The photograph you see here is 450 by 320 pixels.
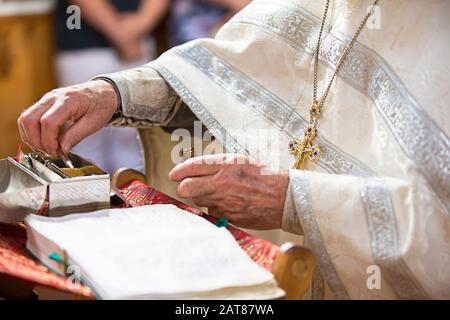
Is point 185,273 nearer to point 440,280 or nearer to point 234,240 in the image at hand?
point 234,240

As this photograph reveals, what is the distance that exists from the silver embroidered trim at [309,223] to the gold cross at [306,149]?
8.2 inches

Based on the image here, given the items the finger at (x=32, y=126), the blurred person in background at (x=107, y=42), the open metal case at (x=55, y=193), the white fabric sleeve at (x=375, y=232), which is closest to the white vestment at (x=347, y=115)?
the white fabric sleeve at (x=375, y=232)

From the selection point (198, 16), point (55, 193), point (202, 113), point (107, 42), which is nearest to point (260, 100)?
point (202, 113)

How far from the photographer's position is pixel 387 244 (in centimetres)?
153

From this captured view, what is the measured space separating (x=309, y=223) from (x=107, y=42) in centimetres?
315

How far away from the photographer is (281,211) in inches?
63.7

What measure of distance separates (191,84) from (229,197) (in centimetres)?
48

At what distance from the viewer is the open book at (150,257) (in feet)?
4.07

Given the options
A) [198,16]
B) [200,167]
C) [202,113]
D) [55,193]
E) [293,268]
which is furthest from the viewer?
[198,16]

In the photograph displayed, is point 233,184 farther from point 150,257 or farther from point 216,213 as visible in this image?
point 150,257

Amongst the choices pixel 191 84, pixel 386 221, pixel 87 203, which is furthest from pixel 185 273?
pixel 191 84

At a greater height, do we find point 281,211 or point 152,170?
A: point 281,211

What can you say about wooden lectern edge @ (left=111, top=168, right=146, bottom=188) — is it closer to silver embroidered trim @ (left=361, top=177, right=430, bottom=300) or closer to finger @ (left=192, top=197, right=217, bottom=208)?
finger @ (left=192, top=197, right=217, bottom=208)

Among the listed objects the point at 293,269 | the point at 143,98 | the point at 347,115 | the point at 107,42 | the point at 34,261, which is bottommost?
the point at 107,42
